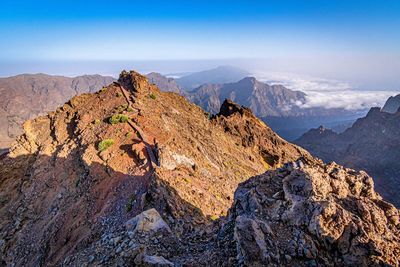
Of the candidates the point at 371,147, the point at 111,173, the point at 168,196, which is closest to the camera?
the point at 168,196

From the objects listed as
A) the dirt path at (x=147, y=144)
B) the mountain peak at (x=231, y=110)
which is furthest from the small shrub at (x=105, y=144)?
the mountain peak at (x=231, y=110)

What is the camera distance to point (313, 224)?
9633 millimetres

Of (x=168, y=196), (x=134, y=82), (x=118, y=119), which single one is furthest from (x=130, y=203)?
(x=134, y=82)

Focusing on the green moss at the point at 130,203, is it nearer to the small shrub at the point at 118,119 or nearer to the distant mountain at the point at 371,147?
the small shrub at the point at 118,119

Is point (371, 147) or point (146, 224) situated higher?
point (146, 224)

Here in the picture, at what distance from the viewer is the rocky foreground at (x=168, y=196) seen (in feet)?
31.7

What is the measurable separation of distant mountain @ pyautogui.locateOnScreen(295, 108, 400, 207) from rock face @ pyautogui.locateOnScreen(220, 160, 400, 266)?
4220 inches

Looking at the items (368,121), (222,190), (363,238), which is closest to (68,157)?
(222,190)

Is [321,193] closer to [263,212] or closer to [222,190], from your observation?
[263,212]

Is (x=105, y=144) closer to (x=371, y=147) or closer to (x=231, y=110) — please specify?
(x=231, y=110)

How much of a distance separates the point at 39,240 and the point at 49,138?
12.6m

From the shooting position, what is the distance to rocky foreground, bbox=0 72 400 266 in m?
9.66

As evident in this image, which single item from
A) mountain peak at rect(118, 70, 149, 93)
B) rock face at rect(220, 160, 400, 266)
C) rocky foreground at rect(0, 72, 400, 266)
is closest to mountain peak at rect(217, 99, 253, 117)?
rocky foreground at rect(0, 72, 400, 266)

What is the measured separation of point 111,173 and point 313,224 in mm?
14897
